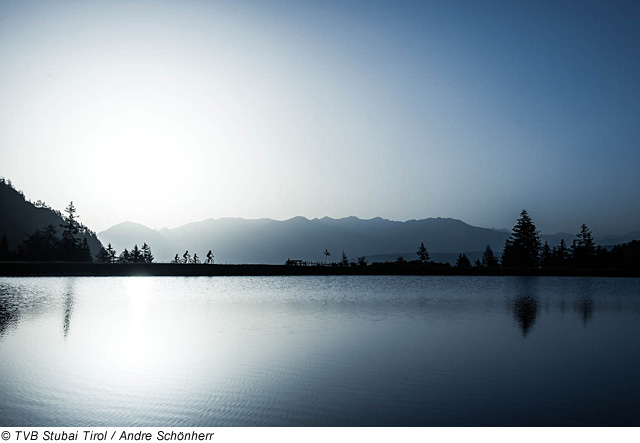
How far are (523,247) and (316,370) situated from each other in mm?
122278

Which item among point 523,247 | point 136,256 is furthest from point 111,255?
Answer: point 523,247

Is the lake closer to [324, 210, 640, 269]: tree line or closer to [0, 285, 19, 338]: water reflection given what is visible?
[0, 285, 19, 338]: water reflection

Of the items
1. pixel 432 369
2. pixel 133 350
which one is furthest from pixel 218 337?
pixel 432 369

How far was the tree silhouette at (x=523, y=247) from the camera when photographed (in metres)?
126

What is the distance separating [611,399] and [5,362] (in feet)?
60.6

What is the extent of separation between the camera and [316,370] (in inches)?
651

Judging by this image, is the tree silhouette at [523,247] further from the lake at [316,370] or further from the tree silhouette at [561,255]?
the lake at [316,370]

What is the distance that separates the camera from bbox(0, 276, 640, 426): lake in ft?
38.6

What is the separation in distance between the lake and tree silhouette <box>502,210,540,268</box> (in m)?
98.6

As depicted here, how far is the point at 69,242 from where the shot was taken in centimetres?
12300

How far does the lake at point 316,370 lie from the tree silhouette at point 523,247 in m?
98.6

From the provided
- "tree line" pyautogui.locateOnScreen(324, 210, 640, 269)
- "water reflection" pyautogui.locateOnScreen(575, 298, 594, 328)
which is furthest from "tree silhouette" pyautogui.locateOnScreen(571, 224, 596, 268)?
"water reflection" pyautogui.locateOnScreen(575, 298, 594, 328)

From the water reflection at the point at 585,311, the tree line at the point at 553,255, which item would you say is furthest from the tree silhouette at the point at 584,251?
the water reflection at the point at 585,311
